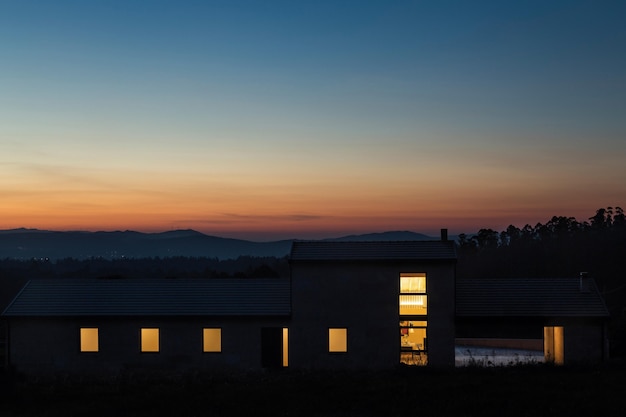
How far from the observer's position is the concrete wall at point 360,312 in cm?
2864

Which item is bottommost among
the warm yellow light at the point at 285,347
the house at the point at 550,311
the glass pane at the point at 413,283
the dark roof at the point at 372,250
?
the warm yellow light at the point at 285,347

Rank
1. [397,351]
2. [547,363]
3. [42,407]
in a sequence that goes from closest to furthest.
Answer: [42,407], [547,363], [397,351]

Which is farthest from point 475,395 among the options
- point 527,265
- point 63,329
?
point 527,265

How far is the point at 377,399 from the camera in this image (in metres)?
20.3

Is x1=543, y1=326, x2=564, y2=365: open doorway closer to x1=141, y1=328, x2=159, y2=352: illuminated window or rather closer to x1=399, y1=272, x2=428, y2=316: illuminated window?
x1=399, y1=272, x2=428, y2=316: illuminated window

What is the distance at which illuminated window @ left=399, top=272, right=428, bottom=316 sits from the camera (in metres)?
28.8

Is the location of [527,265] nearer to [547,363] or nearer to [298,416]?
[547,363]

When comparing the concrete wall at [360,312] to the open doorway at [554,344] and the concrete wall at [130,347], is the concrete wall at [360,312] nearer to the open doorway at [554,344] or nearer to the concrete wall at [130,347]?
the concrete wall at [130,347]

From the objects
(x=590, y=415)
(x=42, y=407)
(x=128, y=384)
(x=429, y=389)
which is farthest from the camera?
(x=128, y=384)

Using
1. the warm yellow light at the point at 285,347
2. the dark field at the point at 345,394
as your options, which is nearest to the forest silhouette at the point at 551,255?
the warm yellow light at the point at 285,347

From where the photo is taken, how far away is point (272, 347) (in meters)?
29.5

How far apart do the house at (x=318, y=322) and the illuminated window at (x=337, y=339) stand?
1.7 inches

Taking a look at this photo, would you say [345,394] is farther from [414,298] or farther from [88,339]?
[88,339]

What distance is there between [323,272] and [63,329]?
11594 millimetres
